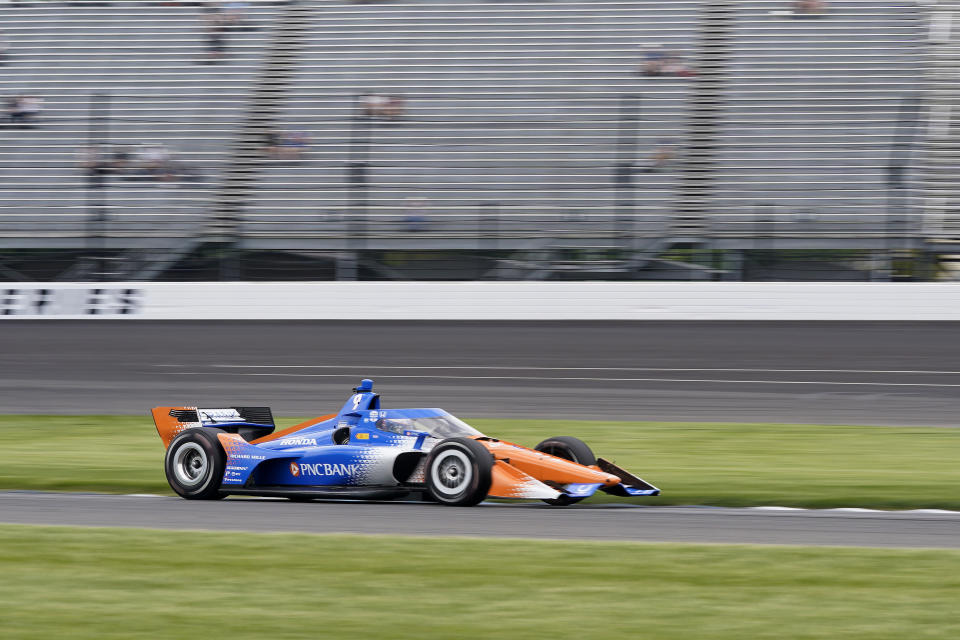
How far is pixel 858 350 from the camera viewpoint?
17.4m

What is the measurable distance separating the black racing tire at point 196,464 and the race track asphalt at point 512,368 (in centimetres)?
546

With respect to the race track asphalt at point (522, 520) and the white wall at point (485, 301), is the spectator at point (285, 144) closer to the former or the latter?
the white wall at point (485, 301)

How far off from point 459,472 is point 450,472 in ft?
0.24

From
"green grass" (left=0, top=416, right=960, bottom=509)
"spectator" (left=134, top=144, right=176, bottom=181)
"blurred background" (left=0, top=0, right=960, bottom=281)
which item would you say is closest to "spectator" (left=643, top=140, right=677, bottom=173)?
"blurred background" (left=0, top=0, right=960, bottom=281)

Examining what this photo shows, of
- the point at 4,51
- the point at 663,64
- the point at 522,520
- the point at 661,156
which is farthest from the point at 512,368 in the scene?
the point at 4,51

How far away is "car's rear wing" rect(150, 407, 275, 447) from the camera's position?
9188 mm

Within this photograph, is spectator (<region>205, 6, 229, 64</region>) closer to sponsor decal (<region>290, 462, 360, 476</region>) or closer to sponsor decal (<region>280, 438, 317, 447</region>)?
sponsor decal (<region>280, 438, 317, 447</region>)

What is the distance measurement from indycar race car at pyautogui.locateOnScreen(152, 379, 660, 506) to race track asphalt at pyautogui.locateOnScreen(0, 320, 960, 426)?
554 centimetres

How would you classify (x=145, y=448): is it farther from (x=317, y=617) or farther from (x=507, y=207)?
(x=507, y=207)

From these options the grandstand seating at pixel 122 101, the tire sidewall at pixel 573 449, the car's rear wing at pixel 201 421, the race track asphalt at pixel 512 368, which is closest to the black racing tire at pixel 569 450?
the tire sidewall at pixel 573 449

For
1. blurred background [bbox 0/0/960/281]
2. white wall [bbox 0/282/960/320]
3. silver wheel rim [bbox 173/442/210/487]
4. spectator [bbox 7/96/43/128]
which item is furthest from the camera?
spectator [bbox 7/96/43/128]

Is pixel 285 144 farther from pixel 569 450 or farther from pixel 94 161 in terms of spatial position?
pixel 569 450

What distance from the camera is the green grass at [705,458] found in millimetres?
8922

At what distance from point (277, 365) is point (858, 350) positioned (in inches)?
304
